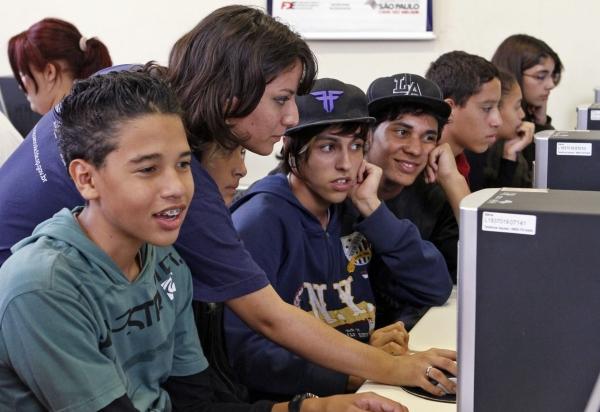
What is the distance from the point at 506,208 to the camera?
927 mm

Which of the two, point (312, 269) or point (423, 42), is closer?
point (312, 269)

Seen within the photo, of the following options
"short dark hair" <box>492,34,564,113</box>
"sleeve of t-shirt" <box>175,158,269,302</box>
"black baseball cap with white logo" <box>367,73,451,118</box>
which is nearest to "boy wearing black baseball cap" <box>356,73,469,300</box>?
"black baseball cap with white logo" <box>367,73,451,118</box>

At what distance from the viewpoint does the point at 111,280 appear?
111 centimetres

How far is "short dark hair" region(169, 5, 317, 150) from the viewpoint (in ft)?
4.59

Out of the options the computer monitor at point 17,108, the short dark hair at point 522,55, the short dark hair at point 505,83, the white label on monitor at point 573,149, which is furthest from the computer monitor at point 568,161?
the computer monitor at point 17,108

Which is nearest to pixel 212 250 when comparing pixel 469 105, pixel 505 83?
pixel 469 105

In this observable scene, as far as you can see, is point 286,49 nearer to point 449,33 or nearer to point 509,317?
point 509,317

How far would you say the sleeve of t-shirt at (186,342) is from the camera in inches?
50.8

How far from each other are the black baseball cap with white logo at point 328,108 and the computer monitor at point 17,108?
1952mm

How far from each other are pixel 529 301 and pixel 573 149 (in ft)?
2.07

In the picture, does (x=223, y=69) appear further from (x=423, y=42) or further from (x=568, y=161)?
(x=423, y=42)

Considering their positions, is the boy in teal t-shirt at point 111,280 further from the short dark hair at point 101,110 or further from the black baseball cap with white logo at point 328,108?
the black baseball cap with white logo at point 328,108

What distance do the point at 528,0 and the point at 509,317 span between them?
129 inches

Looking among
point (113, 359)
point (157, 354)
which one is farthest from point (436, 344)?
point (113, 359)
